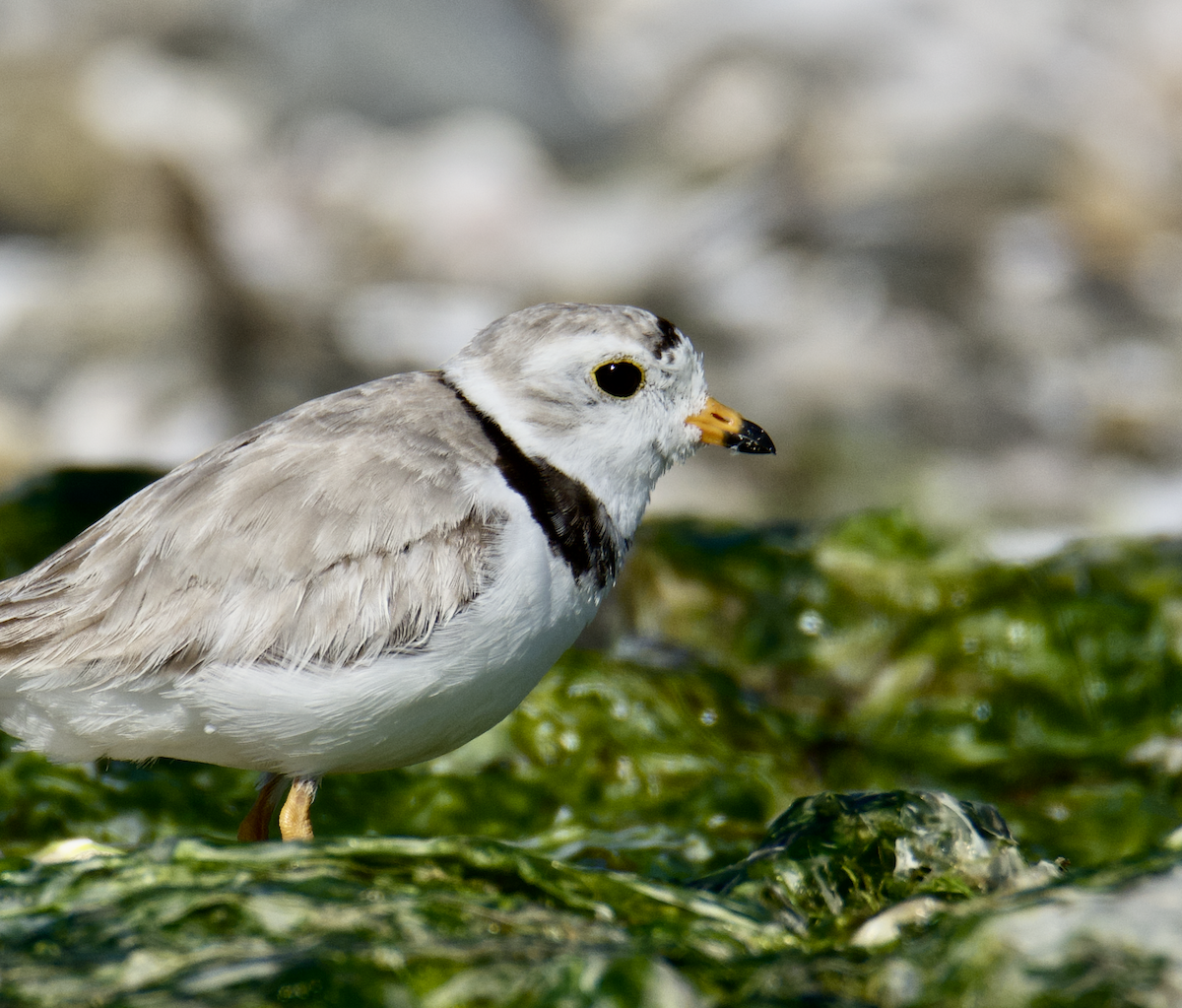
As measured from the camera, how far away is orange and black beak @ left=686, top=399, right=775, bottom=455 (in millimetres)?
4578

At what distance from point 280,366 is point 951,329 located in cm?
590

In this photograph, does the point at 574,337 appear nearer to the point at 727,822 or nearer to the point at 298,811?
the point at 298,811

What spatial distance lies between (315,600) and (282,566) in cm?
14

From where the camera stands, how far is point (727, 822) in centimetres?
521

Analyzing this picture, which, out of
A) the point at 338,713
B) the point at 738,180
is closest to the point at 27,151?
the point at 738,180

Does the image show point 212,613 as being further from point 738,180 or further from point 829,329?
point 738,180

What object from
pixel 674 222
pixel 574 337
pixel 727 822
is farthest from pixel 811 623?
pixel 674 222

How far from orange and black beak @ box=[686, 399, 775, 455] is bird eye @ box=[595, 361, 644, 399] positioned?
262mm

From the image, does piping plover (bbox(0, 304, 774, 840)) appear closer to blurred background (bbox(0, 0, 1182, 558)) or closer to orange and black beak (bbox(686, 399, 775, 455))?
orange and black beak (bbox(686, 399, 775, 455))

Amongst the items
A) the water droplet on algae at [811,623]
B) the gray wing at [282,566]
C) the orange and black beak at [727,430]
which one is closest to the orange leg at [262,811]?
the gray wing at [282,566]

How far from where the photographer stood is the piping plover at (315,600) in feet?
12.3

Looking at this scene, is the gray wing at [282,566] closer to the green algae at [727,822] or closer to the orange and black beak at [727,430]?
the green algae at [727,822]

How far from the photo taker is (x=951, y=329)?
484 inches

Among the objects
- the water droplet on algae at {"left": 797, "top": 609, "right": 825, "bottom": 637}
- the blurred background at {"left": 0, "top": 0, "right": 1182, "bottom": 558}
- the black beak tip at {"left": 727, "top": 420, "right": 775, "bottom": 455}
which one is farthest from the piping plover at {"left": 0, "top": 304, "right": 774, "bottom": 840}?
the blurred background at {"left": 0, "top": 0, "right": 1182, "bottom": 558}
